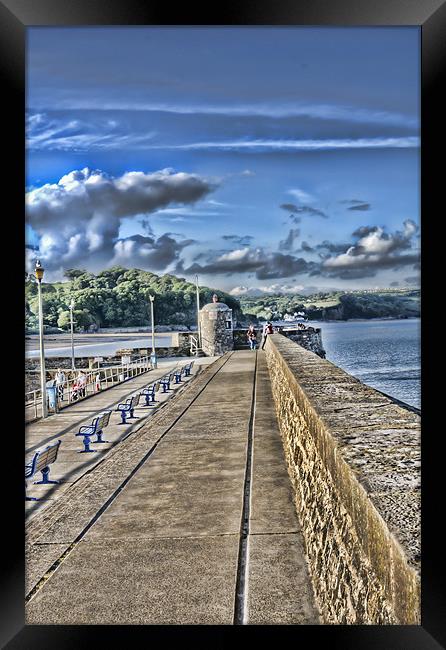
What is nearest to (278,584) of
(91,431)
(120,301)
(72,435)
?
(91,431)

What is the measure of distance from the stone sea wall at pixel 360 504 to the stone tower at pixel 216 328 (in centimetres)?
2981

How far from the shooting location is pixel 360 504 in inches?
76.9

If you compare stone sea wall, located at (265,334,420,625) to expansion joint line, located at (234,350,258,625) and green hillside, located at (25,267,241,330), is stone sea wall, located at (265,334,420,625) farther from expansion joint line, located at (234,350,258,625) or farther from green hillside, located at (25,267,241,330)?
green hillside, located at (25,267,241,330)

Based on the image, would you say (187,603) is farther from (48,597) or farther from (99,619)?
(48,597)

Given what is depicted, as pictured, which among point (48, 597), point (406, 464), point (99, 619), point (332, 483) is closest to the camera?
point (406, 464)

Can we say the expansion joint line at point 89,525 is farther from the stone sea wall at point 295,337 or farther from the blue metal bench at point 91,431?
the stone sea wall at point 295,337

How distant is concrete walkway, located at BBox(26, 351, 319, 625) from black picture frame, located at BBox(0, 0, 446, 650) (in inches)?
24.6

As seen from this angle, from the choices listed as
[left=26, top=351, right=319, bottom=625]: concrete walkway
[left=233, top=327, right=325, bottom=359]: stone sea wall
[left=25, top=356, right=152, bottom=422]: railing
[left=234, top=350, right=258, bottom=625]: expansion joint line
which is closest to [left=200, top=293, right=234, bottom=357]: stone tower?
[left=233, top=327, right=325, bottom=359]: stone sea wall
